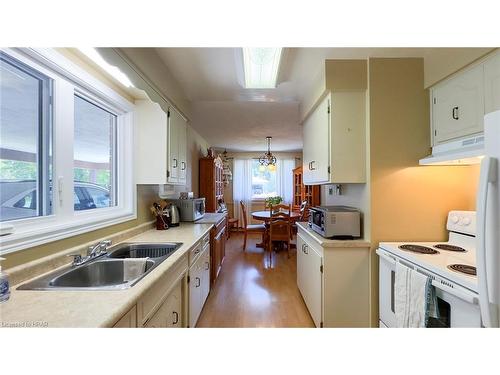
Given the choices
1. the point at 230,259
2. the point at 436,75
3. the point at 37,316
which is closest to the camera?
the point at 37,316

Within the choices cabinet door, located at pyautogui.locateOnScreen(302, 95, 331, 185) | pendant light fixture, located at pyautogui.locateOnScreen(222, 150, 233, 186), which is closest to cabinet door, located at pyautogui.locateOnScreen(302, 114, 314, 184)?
cabinet door, located at pyautogui.locateOnScreen(302, 95, 331, 185)

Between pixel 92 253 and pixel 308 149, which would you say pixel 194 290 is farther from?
pixel 308 149

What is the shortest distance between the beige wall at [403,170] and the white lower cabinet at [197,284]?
4.79 feet

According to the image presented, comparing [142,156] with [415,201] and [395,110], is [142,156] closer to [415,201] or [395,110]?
[395,110]

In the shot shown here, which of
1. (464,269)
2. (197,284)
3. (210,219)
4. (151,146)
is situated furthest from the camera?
(210,219)

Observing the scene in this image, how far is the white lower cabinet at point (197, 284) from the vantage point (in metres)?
1.83

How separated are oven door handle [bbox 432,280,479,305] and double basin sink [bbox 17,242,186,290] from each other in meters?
1.48

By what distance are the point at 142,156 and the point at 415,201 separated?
2.41 meters

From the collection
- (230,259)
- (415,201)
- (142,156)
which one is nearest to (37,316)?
(142,156)

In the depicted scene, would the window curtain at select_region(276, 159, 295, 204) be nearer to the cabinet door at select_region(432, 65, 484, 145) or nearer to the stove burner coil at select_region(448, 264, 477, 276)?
the cabinet door at select_region(432, 65, 484, 145)

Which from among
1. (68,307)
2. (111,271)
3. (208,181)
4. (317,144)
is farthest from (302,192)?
(68,307)

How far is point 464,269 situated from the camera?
1.16 meters

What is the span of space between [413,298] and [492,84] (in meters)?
1.26

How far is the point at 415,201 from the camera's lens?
179 centimetres
